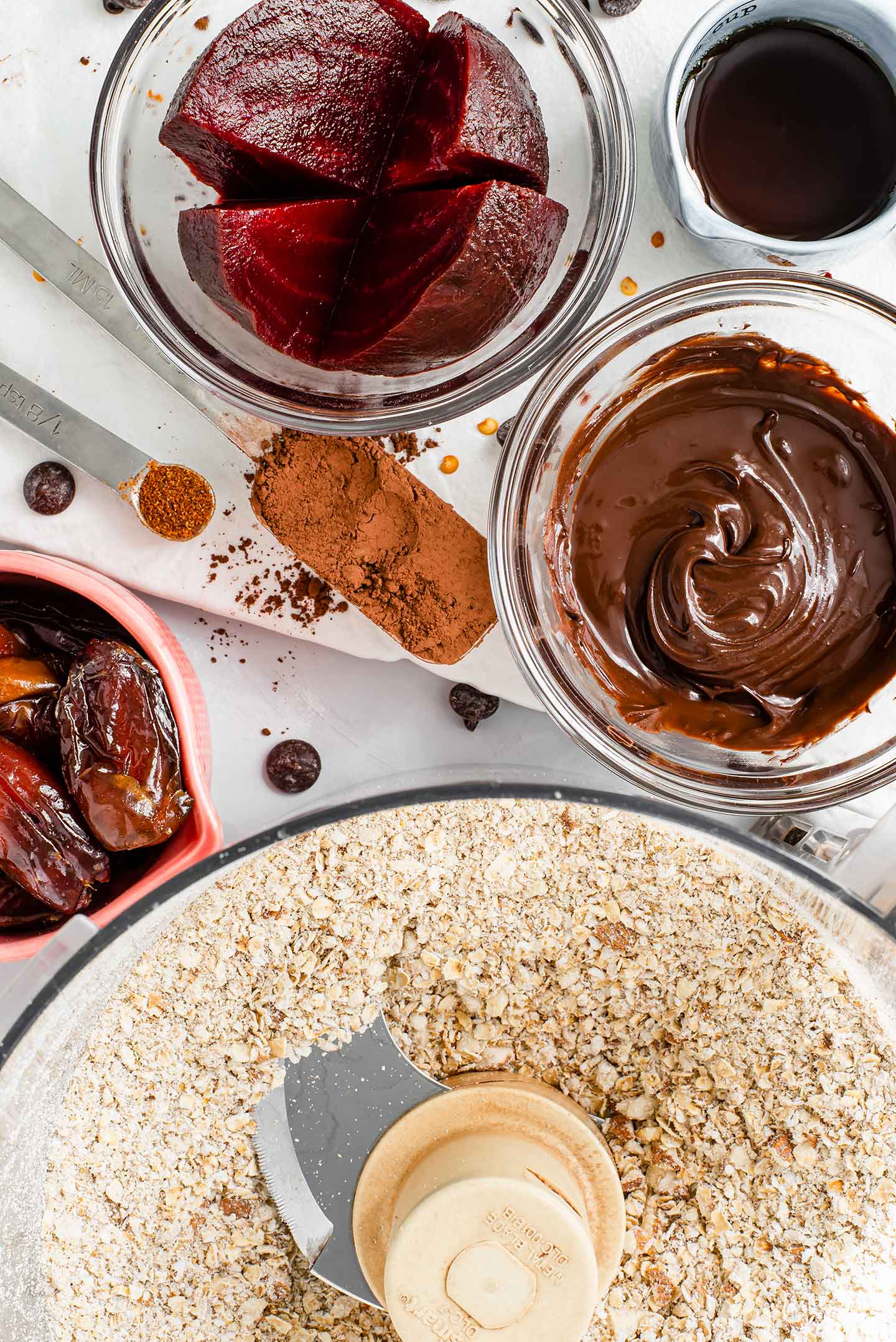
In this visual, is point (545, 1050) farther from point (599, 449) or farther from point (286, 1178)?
point (599, 449)

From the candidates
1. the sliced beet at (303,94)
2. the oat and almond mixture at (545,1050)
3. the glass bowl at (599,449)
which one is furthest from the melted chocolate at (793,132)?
the oat and almond mixture at (545,1050)

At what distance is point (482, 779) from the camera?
1.32 meters

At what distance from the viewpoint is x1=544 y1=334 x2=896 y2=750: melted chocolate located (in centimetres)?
111

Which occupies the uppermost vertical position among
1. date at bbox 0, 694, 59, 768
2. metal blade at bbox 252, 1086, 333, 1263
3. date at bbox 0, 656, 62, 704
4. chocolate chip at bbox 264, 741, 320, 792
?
chocolate chip at bbox 264, 741, 320, 792

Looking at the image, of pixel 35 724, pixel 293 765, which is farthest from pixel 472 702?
pixel 35 724

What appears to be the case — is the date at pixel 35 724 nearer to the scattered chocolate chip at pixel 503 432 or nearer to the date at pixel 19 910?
the date at pixel 19 910

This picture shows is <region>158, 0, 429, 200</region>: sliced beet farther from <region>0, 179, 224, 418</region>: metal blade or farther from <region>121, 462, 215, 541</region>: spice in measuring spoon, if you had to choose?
<region>121, 462, 215, 541</region>: spice in measuring spoon

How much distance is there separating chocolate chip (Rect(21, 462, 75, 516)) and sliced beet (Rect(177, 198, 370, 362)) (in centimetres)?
32

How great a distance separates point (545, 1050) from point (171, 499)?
82 cm

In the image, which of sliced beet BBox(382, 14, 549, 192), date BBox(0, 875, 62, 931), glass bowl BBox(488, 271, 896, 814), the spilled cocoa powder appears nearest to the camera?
sliced beet BBox(382, 14, 549, 192)

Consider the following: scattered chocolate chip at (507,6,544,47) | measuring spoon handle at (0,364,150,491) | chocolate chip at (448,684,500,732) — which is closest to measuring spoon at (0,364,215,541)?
measuring spoon handle at (0,364,150,491)

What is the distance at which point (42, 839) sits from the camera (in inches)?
47.0

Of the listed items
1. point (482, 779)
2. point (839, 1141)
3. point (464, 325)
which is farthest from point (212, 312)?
point (839, 1141)

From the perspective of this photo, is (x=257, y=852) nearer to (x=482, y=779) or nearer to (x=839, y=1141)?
(x=482, y=779)
